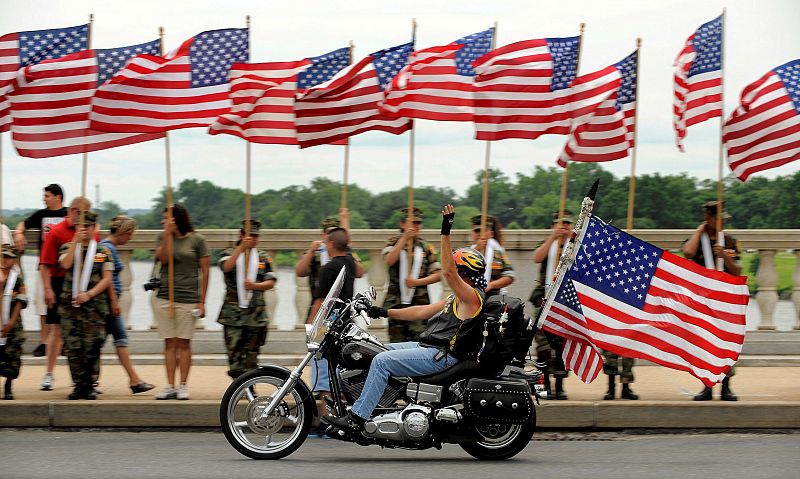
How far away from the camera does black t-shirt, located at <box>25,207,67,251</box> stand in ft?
42.3

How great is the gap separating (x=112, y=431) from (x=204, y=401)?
827 millimetres

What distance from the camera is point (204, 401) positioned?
417 inches

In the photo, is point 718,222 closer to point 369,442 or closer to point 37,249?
point 369,442

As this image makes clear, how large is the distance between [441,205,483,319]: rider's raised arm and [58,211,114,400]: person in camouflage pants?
3.93m

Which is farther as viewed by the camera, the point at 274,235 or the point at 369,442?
the point at 274,235

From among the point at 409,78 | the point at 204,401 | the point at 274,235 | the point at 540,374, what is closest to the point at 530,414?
the point at 540,374

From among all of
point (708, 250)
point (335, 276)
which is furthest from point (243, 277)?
point (708, 250)

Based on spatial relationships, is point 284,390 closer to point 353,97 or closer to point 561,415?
point 561,415

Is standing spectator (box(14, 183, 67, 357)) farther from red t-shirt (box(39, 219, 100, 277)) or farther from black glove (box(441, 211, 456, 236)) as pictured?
black glove (box(441, 211, 456, 236))

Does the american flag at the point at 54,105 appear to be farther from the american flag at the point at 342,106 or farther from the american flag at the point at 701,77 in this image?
the american flag at the point at 701,77

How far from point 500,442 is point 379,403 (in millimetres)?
945

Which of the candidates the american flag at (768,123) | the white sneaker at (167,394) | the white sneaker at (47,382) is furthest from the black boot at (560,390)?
the white sneaker at (47,382)

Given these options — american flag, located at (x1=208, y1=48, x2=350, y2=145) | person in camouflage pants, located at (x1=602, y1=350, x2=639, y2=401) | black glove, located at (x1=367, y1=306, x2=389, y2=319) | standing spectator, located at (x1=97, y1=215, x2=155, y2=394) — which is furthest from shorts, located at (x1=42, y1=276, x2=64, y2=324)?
person in camouflage pants, located at (x1=602, y1=350, x2=639, y2=401)

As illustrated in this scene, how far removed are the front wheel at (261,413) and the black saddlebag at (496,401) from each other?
118 centimetres
